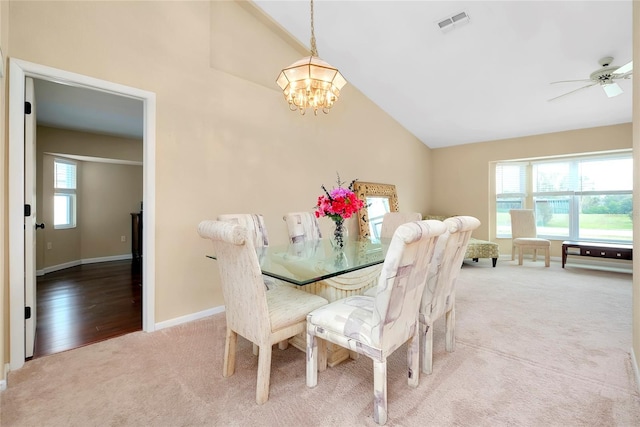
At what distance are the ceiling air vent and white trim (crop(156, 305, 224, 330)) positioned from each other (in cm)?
384

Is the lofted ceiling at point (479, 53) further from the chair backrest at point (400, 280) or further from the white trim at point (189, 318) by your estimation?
the white trim at point (189, 318)

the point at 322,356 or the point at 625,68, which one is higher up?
the point at 625,68

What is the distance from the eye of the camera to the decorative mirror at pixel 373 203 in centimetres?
477

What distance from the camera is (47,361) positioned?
2025 millimetres

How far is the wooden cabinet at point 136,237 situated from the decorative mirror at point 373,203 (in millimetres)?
3954

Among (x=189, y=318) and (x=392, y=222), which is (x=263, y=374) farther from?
(x=392, y=222)

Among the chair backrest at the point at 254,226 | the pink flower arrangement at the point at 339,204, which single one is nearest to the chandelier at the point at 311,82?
the pink flower arrangement at the point at 339,204

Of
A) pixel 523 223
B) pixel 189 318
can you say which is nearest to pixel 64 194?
pixel 189 318

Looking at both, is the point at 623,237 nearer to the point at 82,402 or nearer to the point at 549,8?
the point at 549,8

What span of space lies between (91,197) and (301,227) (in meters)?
4.80

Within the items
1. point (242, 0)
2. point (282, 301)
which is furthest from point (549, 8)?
point (282, 301)

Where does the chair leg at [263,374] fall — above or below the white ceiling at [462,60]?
below

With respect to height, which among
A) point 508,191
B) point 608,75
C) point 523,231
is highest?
point 608,75

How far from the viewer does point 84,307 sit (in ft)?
10.1
